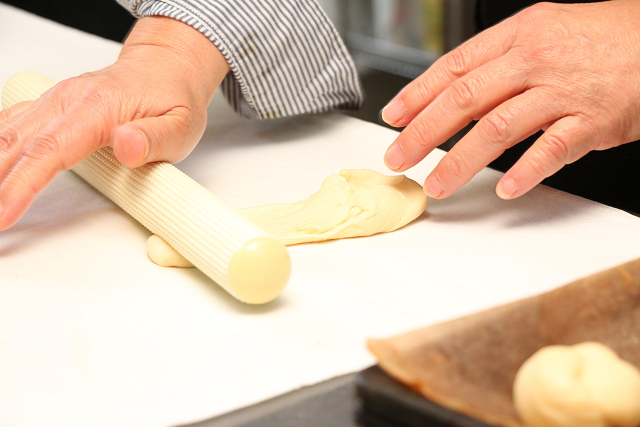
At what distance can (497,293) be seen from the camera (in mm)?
794

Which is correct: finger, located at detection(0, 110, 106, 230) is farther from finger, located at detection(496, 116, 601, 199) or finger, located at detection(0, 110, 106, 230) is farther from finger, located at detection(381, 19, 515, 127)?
finger, located at detection(496, 116, 601, 199)

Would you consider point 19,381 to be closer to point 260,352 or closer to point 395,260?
point 260,352

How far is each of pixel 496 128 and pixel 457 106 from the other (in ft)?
0.24

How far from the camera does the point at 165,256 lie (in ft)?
2.86

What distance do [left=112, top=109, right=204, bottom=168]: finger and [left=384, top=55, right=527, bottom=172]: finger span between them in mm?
339

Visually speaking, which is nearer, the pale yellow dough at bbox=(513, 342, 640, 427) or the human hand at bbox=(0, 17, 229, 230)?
the pale yellow dough at bbox=(513, 342, 640, 427)

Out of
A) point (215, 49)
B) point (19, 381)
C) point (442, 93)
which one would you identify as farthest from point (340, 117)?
point (19, 381)

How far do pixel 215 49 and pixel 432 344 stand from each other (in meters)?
0.87

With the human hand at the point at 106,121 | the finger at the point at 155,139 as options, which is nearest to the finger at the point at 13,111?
the human hand at the point at 106,121

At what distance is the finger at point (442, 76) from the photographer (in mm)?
1011

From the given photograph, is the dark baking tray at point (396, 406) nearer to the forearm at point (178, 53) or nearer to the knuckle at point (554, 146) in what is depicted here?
the knuckle at point (554, 146)

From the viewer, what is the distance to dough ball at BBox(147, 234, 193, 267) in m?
0.87

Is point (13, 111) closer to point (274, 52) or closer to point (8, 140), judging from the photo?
point (8, 140)

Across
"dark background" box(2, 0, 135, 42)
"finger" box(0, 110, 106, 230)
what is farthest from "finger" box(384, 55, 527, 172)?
"dark background" box(2, 0, 135, 42)
